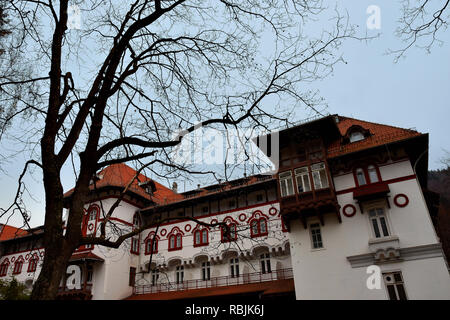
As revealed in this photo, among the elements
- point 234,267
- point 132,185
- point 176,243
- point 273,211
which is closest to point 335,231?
point 273,211

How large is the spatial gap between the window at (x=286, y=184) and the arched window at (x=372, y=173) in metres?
4.85

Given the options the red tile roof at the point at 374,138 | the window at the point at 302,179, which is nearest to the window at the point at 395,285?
the window at the point at 302,179

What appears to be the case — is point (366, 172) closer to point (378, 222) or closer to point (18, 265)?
point (378, 222)

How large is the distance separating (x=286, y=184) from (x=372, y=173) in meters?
5.37

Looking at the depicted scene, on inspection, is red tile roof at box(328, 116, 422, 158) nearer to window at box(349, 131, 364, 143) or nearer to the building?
the building

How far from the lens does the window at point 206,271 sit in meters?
27.1

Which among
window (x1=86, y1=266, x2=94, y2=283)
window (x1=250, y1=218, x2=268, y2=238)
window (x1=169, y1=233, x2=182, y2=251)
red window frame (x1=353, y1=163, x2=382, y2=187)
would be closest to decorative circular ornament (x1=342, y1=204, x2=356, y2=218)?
red window frame (x1=353, y1=163, x2=382, y2=187)

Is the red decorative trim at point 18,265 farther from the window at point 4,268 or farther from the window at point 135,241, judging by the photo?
the window at point 135,241

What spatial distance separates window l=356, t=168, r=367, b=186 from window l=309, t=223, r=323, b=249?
380cm

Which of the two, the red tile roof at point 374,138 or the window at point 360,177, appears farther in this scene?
the window at point 360,177

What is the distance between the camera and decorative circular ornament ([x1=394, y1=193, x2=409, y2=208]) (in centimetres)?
1848

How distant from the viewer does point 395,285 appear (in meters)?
17.2
